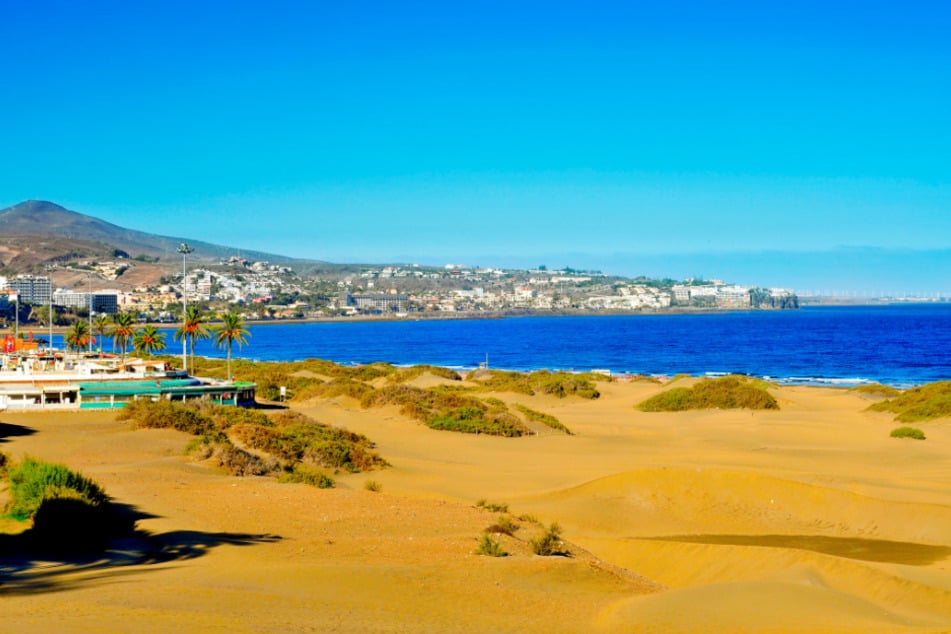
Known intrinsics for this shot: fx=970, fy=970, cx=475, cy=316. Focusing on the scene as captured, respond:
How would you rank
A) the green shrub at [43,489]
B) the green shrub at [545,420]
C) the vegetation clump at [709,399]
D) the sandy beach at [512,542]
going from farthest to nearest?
the vegetation clump at [709,399] → the green shrub at [545,420] → the green shrub at [43,489] → the sandy beach at [512,542]

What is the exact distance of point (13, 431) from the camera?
2711cm

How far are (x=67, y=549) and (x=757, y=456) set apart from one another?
70.1 ft

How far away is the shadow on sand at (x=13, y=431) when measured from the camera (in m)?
26.4

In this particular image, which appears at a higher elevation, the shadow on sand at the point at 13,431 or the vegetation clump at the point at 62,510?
the vegetation clump at the point at 62,510

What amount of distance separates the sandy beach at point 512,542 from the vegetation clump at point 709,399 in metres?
12.1

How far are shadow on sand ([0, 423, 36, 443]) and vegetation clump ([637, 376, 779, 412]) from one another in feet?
90.6

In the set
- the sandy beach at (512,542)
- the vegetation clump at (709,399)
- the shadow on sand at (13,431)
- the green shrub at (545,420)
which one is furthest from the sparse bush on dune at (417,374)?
the shadow on sand at (13,431)

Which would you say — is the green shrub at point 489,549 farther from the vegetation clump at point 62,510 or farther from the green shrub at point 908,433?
the green shrub at point 908,433

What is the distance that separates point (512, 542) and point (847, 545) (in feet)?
23.8

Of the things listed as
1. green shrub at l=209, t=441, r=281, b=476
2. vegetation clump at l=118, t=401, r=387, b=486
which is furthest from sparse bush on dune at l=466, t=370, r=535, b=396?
green shrub at l=209, t=441, r=281, b=476

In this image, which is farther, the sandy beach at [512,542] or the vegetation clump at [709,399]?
the vegetation clump at [709,399]

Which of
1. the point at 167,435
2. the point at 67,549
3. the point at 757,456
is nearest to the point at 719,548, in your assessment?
the point at 67,549

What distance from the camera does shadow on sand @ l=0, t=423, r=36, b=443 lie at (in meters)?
26.4

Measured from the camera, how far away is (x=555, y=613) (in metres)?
11.1
